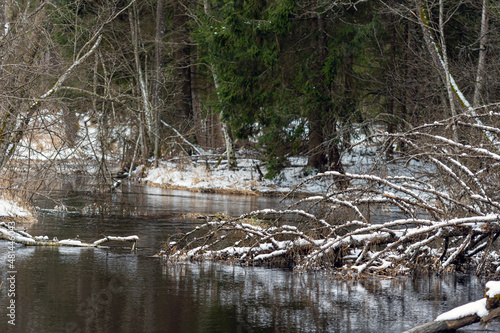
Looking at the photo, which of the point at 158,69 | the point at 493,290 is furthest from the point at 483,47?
the point at 158,69

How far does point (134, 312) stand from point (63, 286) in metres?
1.68

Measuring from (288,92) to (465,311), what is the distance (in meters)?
20.3

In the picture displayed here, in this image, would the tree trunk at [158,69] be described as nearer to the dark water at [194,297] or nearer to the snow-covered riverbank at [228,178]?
the snow-covered riverbank at [228,178]

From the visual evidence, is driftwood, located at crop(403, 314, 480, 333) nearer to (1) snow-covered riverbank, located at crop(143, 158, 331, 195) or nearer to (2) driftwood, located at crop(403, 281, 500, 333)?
(2) driftwood, located at crop(403, 281, 500, 333)

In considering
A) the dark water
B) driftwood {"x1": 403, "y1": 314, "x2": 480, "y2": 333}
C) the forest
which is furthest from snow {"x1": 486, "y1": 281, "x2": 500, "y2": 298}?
the forest

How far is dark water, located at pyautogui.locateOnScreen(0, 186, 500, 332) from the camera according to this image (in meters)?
7.03

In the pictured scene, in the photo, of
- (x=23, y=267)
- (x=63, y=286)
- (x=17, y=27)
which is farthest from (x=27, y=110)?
(x=63, y=286)

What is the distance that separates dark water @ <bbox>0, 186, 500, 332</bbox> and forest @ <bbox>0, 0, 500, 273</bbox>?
2.35ft

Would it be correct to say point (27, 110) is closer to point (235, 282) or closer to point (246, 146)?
point (235, 282)

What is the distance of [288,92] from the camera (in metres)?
26.5

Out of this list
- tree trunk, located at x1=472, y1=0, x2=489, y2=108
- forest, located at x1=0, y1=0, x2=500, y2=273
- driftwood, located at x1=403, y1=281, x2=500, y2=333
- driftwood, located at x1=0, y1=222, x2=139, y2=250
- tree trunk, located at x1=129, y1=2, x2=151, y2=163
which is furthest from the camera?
tree trunk, located at x1=129, y1=2, x2=151, y2=163

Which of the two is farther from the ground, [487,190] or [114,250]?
[487,190]

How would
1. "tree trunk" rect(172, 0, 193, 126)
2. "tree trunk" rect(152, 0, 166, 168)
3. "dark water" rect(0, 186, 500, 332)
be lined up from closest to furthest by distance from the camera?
"dark water" rect(0, 186, 500, 332) → "tree trunk" rect(152, 0, 166, 168) → "tree trunk" rect(172, 0, 193, 126)

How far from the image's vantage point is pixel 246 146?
128 ft
